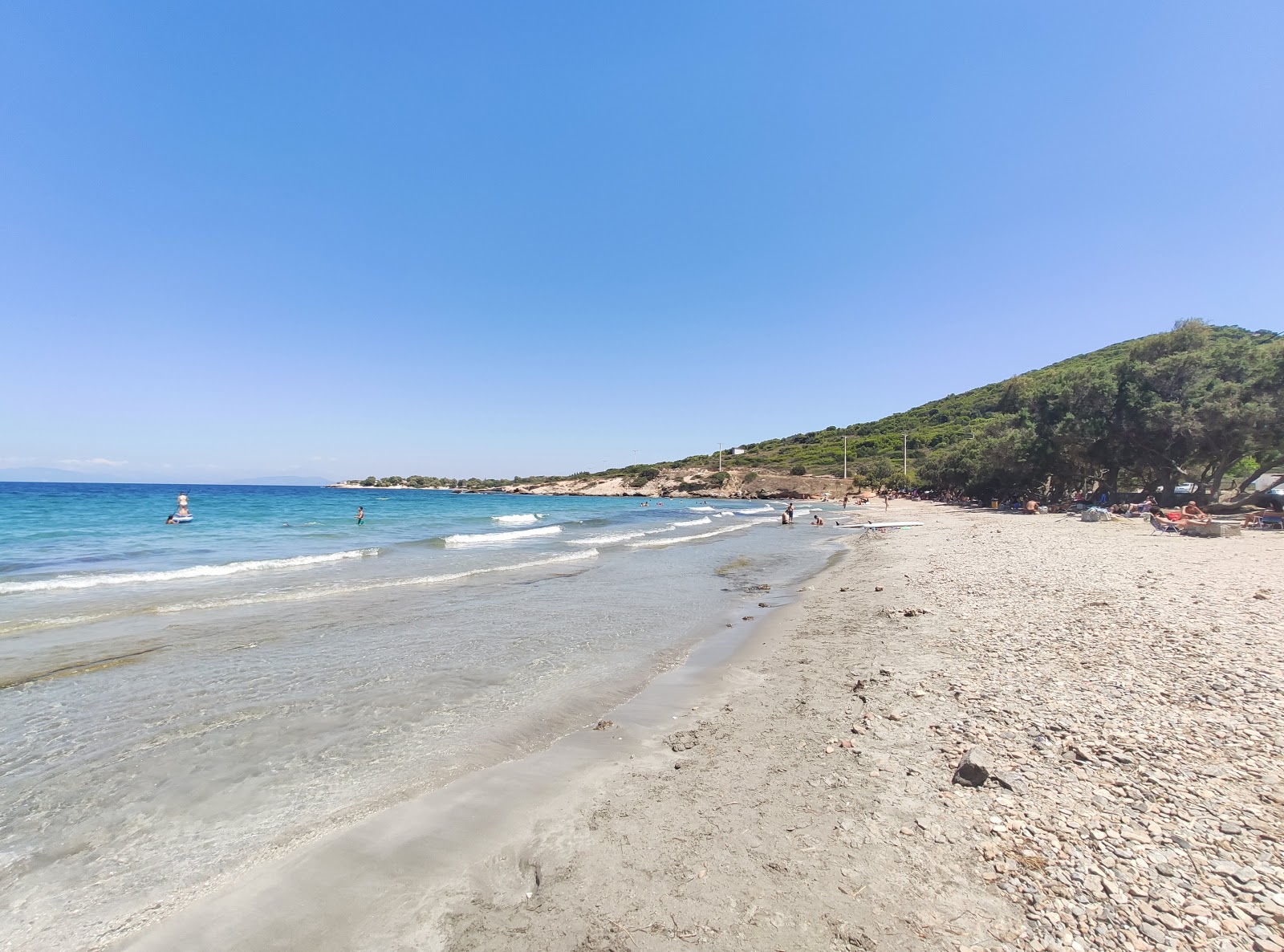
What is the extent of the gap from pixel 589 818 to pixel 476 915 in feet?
4.04

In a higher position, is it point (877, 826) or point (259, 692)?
point (877, 826)

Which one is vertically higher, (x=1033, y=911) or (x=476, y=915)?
(x=1033, y=911)

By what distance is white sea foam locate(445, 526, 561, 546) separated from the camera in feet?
95.4

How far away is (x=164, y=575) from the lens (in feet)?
57.4

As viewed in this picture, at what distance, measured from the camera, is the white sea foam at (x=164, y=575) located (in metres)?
15.3

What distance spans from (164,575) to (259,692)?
1367cm

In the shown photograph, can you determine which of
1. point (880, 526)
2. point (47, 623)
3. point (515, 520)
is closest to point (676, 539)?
point (880, 526)

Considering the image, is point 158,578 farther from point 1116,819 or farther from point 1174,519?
point 1174,519

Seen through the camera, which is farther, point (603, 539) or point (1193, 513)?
point (603, 539)

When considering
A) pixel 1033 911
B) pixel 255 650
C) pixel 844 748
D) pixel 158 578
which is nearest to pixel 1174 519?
pixel 844 748

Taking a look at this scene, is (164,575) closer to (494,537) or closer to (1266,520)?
(494,537)

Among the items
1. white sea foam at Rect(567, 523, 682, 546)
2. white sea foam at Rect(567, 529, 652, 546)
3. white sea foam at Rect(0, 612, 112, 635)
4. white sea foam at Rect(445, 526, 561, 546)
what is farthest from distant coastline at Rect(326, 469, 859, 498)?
white sea foam at Rect(0, 612, 112, 635)

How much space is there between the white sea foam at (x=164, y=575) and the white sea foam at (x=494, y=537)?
671 centimetres

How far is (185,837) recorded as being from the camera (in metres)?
4.61
